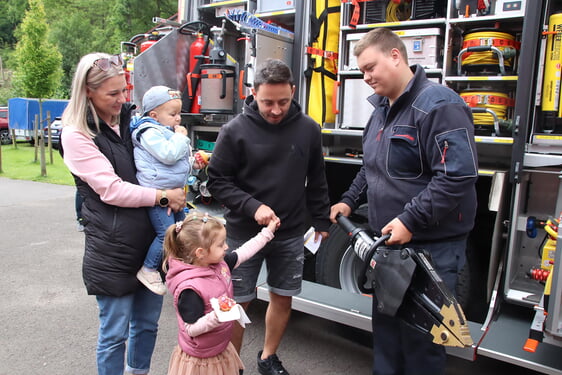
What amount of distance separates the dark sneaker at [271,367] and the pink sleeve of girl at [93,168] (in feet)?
5.15

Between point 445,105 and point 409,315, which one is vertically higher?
point 445,105

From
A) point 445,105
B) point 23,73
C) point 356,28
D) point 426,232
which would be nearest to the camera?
point 445,105

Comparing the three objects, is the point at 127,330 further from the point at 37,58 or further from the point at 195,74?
the point at 37,58

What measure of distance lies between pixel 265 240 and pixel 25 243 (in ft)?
17.2

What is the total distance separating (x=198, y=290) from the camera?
6.63 feet

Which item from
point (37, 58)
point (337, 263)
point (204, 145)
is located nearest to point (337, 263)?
point (337, 263)

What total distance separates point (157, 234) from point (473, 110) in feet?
7.35

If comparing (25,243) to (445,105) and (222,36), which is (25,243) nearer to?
(222,36)

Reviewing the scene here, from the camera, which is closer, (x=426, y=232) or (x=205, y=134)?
(x=426, y=232)

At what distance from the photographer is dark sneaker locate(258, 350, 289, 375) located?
3.11 m

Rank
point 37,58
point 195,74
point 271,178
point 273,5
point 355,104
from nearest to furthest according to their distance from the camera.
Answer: point 271,178 < point 355,104 < point 273,5 < point 195,74 < point 37,58

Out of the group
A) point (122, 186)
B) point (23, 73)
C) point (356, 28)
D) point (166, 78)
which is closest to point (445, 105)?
point (122, 186)

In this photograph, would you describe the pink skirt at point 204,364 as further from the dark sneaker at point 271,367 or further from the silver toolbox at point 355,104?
the silver toolbox at point 355,104

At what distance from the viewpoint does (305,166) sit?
2.86 m
